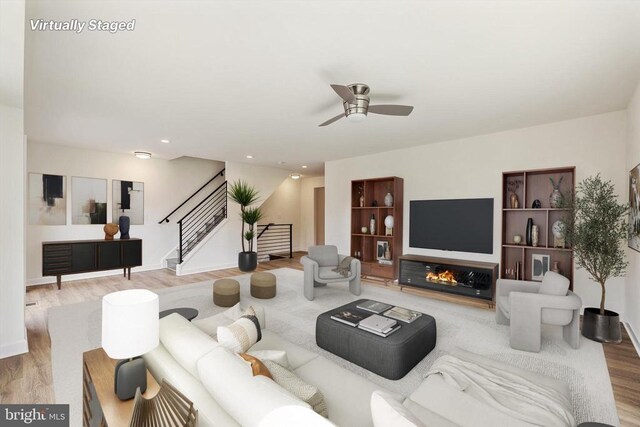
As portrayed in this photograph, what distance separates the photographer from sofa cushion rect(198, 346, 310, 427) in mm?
1062

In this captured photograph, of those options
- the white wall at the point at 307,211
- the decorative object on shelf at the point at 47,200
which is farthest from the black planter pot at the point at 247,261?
the decorative object on shelf at the point at 47,200

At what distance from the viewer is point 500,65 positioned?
102 inches

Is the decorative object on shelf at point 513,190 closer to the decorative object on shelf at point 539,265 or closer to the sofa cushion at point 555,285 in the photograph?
the decorative object on shelf at point 539,265

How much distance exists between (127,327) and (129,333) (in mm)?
31

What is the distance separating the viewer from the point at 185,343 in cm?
157

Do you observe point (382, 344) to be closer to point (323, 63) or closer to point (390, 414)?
point (390, 414)

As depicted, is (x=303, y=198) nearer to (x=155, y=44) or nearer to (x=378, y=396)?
(x=155, y=44)

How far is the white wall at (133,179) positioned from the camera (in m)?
5.76

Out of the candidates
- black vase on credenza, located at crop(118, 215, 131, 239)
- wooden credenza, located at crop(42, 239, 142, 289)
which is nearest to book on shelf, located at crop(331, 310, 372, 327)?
wooden credenza, located at crop(42, 239, 142, 289)

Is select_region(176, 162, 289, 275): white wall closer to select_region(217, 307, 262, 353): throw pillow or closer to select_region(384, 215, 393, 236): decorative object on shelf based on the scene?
select_region(384, 215, 393, 236): decorative object on shelf

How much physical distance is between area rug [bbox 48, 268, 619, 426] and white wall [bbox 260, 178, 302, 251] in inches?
183

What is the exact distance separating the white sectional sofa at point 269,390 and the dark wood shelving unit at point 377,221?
12.3 feet

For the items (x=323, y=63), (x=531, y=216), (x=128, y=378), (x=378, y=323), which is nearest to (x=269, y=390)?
(x=128, y=378)

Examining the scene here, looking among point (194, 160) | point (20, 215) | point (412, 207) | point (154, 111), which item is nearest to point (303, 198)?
point (194, 160)
